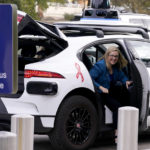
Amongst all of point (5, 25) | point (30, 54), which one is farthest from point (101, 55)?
point (5, 25)

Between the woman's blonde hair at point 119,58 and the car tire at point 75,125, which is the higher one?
the woman's blonde hair at point 119,58

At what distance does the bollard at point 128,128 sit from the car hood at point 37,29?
1.72 m

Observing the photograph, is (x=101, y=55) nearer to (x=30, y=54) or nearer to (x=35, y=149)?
(x=30, y=54)

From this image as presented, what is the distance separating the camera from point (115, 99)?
872cm

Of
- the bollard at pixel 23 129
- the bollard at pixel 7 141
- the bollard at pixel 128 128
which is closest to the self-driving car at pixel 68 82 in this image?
the bollard at pixel 128 128

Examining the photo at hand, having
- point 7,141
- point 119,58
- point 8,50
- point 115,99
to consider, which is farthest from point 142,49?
point 7,141

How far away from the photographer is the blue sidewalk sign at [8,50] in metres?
4.75

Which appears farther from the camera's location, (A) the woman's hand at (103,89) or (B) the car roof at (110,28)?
(B) the car roof at (110,28)

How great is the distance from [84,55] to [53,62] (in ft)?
2.90

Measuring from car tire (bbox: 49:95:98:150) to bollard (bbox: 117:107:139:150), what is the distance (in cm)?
127

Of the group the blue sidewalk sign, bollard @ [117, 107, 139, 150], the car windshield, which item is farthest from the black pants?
the blue sidewalk sign

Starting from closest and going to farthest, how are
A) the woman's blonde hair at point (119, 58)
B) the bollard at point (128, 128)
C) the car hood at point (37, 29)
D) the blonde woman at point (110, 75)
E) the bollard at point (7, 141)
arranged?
the bollard at point (7, 141)
the bollard at point (128, 128)
the car hood at point (37, 29)
the blonde woman at point (110, 75)
the woman's blonde hair at point (119, 58)

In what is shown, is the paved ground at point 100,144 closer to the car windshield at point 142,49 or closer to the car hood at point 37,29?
the car windshield at point 142,49

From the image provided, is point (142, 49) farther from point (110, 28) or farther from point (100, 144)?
point (100, 144)
